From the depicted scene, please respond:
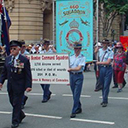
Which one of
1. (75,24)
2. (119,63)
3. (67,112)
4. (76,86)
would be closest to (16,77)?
(76,86)

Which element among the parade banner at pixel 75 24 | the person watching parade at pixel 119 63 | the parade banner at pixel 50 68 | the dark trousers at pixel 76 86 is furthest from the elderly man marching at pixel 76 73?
the person watching parade at pixel 119 63

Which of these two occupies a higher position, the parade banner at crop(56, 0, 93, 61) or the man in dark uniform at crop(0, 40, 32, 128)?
the parade banner at crop(56, 0, 93, 61)

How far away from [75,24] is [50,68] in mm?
2803

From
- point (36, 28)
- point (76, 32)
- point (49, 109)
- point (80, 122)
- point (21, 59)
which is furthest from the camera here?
point (36, 28)

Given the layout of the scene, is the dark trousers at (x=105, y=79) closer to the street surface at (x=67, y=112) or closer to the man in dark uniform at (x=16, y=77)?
the street surface at (x=67, y=112)

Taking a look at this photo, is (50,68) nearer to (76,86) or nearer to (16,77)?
(76,86)

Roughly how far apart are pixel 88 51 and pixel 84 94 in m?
1.52

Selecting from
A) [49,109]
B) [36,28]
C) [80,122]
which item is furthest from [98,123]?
[36,28]

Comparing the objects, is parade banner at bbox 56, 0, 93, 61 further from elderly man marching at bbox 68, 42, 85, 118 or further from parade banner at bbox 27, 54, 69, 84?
elderly man marching at bbox 68, 42, 85, 118

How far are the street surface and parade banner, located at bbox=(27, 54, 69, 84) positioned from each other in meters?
0.80

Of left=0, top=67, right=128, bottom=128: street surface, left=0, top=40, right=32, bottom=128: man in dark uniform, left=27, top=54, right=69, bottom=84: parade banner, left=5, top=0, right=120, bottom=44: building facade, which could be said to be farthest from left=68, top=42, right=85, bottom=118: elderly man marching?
left=5, top=0, right=120, bottom=44: building facade

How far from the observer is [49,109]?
10.8 metres

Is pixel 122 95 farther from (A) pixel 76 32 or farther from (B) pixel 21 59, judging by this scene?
(B) pixel 21 59

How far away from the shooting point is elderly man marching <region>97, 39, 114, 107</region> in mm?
11188
